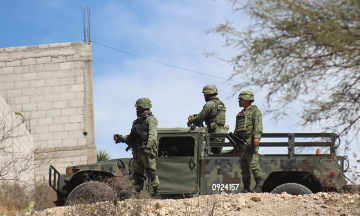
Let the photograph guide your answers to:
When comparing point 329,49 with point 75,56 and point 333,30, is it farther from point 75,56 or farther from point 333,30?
point 75,56

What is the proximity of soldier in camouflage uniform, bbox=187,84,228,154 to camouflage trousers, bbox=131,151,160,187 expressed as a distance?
1025mm

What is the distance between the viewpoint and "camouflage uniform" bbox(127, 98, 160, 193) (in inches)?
245

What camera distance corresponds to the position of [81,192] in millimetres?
6371

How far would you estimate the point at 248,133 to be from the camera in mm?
6324

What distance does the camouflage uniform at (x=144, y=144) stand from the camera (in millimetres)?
6230

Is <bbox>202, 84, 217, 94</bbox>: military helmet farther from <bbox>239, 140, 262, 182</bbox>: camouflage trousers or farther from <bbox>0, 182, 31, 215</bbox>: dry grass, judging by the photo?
<bbox>0, 182, 31, 215</bbox>: dry grass

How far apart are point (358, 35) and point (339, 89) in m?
0.66

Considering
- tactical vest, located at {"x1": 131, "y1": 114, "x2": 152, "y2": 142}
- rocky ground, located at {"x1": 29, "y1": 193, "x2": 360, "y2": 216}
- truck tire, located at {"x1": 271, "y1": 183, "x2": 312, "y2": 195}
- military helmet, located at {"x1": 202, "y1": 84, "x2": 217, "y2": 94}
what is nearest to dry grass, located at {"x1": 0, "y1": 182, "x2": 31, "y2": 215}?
rocky ground, located at {"x1": 29, "y1": 193, "x2": 360, "y2": 216}

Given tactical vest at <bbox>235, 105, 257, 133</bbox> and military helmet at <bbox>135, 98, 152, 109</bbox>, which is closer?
tactical vest at <bbox>235, 105, 257, 133</bbox>

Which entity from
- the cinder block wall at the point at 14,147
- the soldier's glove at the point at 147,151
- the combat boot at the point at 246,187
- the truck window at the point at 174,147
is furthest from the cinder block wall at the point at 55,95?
the combat boot at the point at 246,187

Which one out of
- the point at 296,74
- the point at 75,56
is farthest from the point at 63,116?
the point at 296,74

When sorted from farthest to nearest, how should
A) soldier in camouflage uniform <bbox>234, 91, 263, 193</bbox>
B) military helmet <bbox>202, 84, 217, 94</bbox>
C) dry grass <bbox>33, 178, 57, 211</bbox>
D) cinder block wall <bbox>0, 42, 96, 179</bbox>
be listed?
cinder block wall <bbox>0, 42, 96, 179</bbox>, dry grass <bbox>33, 178, 57, 211</bbox>, military helmet <bbox>202, 84, 217, 94</bbox>, soldier in camouflage uniform <bbox>234, 91, 263, 193</bbox>

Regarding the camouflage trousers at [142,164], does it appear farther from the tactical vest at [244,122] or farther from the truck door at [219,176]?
the tactical vest at [244,122]

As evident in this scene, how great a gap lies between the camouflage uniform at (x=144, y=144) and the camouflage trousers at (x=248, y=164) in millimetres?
1396
